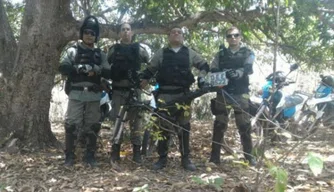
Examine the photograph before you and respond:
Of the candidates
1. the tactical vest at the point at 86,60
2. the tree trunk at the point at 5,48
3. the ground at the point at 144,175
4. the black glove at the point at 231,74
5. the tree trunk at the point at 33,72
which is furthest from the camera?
the tree trunk at the point at 5,48

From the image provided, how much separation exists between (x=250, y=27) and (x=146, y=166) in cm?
234

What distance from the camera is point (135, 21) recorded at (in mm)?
6488

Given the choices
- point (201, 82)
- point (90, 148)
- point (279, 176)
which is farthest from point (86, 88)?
point (279, 176)

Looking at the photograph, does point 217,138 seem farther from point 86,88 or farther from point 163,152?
point 86,88

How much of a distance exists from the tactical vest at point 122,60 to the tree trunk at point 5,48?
2.29 metres

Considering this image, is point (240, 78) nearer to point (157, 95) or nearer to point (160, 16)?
point (157, 95)

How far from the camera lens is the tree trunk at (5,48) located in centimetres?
664

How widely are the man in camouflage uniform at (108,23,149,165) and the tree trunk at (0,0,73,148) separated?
44.6 inches

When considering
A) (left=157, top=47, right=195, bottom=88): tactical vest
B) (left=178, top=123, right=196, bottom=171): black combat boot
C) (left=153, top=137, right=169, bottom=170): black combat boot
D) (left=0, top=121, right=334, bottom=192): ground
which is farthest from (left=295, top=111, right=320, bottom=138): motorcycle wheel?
(left=153, top=137, right=169, bottom=170): black combat boot

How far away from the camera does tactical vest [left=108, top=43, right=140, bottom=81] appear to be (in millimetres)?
5297

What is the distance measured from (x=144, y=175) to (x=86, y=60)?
1.63m

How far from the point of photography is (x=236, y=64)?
510 cm

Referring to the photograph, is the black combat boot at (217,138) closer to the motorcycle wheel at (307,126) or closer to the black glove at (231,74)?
the black glove at (231,74)

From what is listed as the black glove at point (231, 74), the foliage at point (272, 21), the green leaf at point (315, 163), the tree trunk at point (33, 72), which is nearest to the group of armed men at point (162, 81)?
the black glove at point (231, 74)
